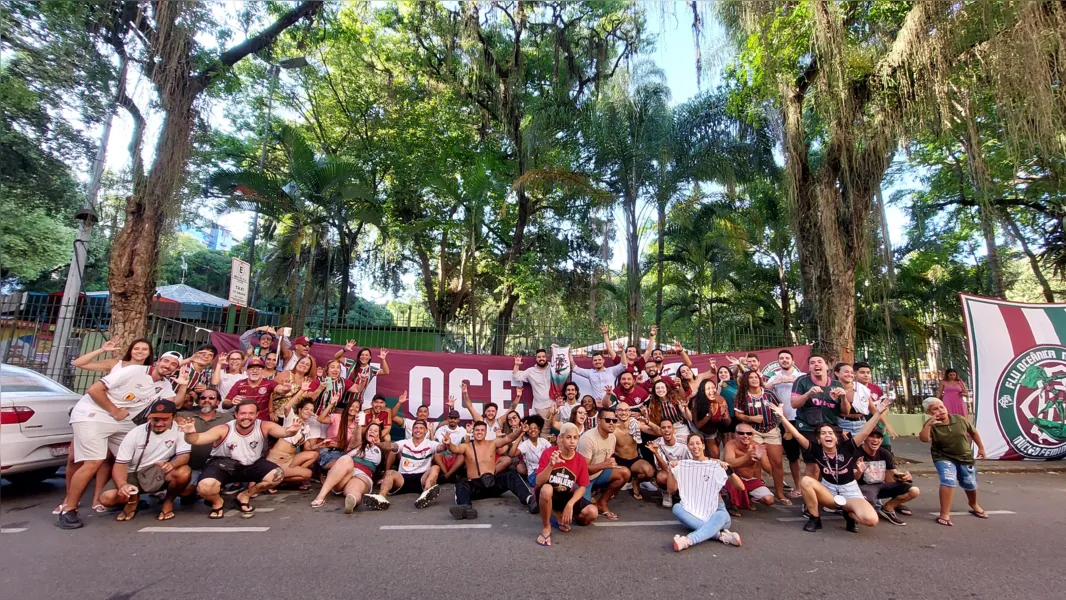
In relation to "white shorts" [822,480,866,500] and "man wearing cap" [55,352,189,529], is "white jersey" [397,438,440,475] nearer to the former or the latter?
"man wearing cap" [55,352,189,529]

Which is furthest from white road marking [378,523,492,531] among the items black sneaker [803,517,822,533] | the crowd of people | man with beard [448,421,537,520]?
black sneaker [803,517,822,533]

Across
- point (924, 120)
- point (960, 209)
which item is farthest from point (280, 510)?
point (960, 209)

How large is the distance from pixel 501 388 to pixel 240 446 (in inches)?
157

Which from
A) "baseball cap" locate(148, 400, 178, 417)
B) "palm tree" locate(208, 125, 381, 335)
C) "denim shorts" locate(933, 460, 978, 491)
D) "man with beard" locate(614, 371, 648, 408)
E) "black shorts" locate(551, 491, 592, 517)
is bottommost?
"black shorts" locate(551, 491, 592, 517)

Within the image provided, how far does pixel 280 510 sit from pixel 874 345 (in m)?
11.3

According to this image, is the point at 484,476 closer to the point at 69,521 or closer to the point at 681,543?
the point at 681,543

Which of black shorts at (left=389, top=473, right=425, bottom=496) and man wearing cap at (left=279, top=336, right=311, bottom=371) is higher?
man wearing cap at (left=279, top=336, right=311, bottom=371)

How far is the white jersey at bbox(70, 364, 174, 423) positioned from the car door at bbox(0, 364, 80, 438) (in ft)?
1.44

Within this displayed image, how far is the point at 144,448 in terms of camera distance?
4.61m

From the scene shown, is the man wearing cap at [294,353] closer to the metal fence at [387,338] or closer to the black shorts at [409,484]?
the metal fence at [387,338]

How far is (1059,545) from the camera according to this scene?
4398mm

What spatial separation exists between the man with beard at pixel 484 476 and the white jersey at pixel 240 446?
214 centimetres

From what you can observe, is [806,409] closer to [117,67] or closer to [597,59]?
[117,67]

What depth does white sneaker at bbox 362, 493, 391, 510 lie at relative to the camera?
520cm
